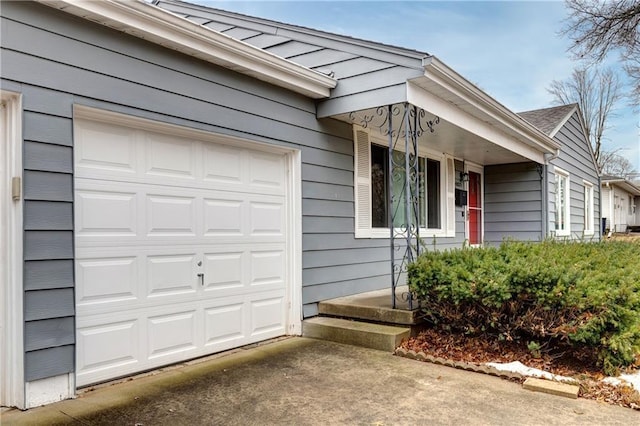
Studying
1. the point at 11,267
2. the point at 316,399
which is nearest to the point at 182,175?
the point at 11,267

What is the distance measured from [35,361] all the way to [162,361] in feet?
3.50

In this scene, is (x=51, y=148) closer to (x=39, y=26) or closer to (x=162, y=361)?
(x=39, y=26)

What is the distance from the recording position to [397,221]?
668cm

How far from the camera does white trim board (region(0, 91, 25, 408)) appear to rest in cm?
287

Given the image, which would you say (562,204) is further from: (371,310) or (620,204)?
(620,204)

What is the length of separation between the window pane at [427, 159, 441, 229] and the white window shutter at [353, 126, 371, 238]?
6.48 ft

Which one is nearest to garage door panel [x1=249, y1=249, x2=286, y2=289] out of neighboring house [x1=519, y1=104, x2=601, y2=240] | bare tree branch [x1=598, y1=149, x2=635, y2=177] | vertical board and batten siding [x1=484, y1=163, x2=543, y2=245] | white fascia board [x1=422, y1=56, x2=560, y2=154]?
white fascia board [x1=422, y1=56, x2=560, y2=154]

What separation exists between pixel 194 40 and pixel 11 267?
2210 mm

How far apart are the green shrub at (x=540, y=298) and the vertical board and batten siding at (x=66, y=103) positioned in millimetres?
2231

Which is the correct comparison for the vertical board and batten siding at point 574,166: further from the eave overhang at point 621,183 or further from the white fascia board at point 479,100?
the eave overhang at point 621,183

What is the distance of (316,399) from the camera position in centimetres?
320

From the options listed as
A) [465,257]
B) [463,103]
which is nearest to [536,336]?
[465,257]

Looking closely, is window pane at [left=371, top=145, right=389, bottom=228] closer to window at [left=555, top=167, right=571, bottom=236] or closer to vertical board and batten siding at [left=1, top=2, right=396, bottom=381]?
vertical board and batten siding at [left=1, top=2, right=396, bottom=381]

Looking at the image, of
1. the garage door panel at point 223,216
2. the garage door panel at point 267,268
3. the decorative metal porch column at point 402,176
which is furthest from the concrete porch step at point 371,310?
the garage door panel at point 223,216
